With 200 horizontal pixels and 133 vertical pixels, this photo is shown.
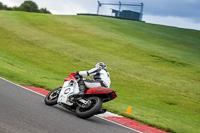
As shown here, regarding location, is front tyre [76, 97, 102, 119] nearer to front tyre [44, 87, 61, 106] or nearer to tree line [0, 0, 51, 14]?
front tyre [44, 87, 61, 106]

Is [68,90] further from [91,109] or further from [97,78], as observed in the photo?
[91,109]

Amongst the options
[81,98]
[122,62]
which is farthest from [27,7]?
[81,98]

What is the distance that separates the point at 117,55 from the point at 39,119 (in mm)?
20384

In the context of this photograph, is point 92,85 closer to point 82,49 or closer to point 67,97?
point 67,97

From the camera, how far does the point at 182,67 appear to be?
81.0ft

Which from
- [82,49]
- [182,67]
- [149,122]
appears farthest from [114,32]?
[149,122]

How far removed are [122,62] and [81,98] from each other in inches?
649

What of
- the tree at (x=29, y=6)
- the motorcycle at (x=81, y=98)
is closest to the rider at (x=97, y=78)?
the motorcycle at (x=81, y=98)

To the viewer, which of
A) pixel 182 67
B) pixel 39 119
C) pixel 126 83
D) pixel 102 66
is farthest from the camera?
pixel 182 67

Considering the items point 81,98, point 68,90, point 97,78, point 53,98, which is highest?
point 97,78

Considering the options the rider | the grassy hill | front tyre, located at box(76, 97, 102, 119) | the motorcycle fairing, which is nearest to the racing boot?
the rider

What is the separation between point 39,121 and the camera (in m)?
6.49

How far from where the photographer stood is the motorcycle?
7.69 metres

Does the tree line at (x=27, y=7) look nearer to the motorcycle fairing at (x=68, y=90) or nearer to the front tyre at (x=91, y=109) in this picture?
the motorcycle fairing at (x=68, y=90)
